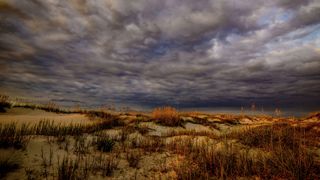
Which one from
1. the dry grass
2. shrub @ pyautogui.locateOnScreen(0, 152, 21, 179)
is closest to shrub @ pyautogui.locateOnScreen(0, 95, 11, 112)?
the dry grass

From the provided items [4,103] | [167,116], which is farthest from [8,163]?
[4,103]

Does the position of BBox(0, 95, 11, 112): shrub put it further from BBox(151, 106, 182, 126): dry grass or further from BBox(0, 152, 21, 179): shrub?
BBox(0, 152, 21, 179): shrub

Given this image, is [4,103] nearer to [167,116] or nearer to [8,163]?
[167,116]

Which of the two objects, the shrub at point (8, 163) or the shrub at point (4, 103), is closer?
the shrub at point (8, 163)

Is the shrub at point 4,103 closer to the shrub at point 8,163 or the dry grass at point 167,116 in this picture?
the dry grass at point 167,116

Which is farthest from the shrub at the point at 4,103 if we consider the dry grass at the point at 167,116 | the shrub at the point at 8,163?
the shrub at the point at 8,163

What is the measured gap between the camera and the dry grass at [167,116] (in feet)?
54.4

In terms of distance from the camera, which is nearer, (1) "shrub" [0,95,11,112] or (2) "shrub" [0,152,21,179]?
(2) "shrub" [0,152,21,179]

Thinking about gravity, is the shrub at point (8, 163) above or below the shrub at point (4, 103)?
below

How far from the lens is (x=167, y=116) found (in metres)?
17.2

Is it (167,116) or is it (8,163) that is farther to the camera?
(167,116)

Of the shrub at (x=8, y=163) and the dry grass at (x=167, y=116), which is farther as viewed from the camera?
the dry grass at (x=167, y=116)

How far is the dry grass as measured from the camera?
16.6m

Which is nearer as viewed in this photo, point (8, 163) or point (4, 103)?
point (8, 163)
